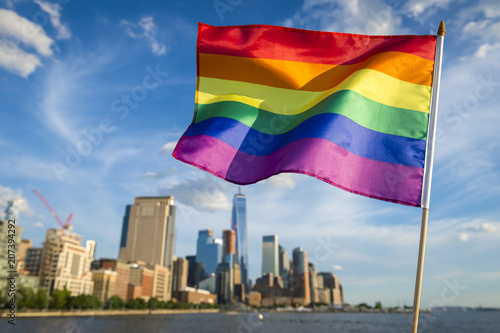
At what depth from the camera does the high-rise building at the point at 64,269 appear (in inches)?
5953

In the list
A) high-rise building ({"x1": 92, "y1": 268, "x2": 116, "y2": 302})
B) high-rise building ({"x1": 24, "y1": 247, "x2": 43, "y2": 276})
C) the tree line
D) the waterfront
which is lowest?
the waterfront

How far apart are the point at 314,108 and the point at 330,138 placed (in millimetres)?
872

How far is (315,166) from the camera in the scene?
6.24m

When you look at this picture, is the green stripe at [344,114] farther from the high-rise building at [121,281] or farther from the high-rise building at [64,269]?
Answer: the high-rise building at [121,281]

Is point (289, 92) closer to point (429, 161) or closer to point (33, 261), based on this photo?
point (429, 161)

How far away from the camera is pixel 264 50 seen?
7312mm

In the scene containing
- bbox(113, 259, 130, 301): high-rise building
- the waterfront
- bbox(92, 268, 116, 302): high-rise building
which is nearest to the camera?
the waterfront

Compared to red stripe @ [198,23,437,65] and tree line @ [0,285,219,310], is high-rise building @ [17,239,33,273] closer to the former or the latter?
tree line @ [0,285,219,310]

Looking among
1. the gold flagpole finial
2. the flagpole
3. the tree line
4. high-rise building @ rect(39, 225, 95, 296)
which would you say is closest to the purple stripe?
the flagpole

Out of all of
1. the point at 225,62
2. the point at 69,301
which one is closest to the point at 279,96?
the point at 225,62

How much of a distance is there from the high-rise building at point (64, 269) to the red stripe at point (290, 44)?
160m

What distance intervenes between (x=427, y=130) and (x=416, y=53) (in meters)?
1.26

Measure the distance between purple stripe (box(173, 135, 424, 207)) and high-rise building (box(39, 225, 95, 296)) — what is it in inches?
6296

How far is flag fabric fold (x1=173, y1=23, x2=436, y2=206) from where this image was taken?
6281 millimetres
